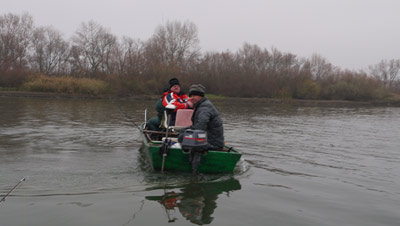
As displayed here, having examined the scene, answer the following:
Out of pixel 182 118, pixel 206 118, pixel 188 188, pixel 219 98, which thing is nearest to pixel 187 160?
pixel 188 188

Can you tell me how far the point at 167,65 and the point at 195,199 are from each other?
42.4 meters

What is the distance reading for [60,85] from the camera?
1510 inches

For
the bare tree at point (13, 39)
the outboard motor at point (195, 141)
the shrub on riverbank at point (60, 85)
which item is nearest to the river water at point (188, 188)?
the outboard motor at point (195, 141)

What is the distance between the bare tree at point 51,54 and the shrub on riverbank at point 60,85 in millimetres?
15250

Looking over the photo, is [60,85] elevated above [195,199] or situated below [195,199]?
above

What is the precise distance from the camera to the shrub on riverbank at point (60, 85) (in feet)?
125

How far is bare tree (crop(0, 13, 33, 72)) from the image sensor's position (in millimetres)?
44594

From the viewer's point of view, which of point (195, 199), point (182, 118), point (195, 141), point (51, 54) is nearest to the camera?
point (195, 199)

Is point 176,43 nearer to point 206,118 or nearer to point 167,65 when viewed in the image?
point 167,65

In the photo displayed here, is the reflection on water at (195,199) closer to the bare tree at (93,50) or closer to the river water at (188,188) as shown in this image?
the river water at (188,188)

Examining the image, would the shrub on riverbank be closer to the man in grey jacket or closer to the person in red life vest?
the person in red life vest

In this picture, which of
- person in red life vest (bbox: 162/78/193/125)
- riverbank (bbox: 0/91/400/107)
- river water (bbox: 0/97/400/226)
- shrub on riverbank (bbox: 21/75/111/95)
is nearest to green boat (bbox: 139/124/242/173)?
river water (bbox: 0/97/400/226)

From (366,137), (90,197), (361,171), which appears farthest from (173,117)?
(366,137)

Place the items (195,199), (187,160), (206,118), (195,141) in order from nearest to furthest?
(195,199), (195,141), (206,118), (187,160)
